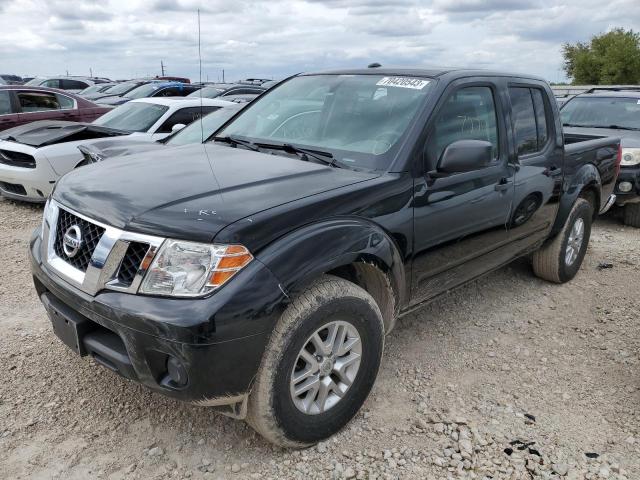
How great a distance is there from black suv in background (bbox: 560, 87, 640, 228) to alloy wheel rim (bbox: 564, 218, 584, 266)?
2.14 meters

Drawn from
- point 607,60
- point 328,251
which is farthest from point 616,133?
point 607,60

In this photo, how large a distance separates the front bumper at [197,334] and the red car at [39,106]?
785 centimetres

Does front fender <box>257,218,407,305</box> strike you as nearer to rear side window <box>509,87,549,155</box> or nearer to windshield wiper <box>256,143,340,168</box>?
windshield wiper <box>256,143,340,168</box>

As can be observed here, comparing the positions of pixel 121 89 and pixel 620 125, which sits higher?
pixel 620 125

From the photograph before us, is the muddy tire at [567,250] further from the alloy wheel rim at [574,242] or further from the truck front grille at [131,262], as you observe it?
the truck front grille at [131,262]

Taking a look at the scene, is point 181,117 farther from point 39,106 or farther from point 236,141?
point 236,141

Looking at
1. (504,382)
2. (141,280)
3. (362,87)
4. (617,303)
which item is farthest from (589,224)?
(141,280)

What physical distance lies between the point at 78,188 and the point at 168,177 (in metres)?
0.44

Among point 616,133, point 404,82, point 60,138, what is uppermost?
point 404,82

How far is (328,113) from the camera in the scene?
3.48 metres

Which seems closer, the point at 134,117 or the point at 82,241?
the point at 82,241

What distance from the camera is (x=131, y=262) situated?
2.28 meters

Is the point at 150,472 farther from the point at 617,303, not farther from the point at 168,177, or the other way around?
the point at 617,303

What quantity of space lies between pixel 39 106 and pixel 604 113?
29.5ft
